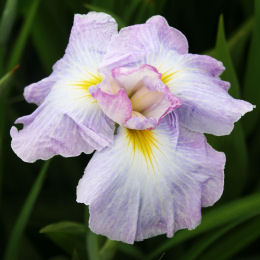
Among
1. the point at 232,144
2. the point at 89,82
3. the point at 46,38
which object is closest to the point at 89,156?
the point at 46,38

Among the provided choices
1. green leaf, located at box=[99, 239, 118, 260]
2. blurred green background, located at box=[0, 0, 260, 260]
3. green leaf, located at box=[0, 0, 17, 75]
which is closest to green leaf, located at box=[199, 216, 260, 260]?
blurred green background, located at box=[0, 0, 260, 260]

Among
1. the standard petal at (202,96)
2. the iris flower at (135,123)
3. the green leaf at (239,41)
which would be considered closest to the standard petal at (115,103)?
the iris flower at (135,123)

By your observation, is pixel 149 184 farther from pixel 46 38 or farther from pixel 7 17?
pixel 46 38

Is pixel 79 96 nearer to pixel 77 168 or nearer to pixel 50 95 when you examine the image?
pixel 50 95

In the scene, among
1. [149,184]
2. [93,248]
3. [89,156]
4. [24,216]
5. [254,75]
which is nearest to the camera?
[149,184]

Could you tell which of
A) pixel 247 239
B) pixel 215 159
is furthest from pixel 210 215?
pixel 215 159

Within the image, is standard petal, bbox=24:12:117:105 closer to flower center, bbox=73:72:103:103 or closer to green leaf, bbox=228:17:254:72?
flower center, bbox=73:72:103:103

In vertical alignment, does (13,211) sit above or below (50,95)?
below
